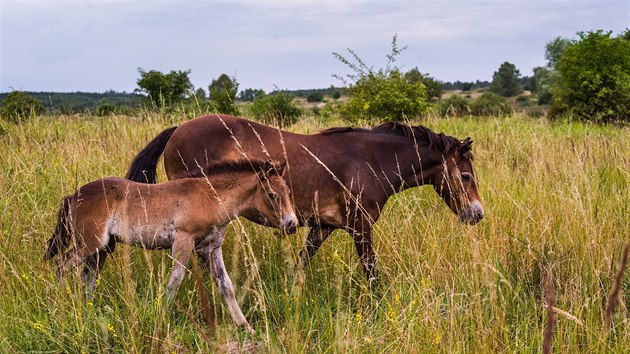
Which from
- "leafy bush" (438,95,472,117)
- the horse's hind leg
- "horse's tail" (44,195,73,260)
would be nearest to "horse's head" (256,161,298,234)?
the horse's hind leg

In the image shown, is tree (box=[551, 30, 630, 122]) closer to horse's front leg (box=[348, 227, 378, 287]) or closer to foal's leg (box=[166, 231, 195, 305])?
horse's front leg (box=[348, 227, 378, 287])

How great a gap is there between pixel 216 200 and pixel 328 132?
1719 mm

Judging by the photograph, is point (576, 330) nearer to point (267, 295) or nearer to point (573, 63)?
point (267, 295)

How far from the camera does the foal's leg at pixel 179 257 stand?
4016mm

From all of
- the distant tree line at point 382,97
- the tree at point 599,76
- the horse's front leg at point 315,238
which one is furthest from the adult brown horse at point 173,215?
the tree at point 599,76

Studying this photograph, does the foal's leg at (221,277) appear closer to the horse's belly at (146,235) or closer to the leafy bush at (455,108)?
the horse's belly at (146,235)

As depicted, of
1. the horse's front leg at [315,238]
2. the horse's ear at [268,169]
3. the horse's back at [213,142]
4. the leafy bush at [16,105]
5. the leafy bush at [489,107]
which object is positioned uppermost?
the leafy bush at [16,105]

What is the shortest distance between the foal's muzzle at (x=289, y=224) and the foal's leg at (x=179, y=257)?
0.66 m

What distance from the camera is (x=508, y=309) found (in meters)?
4.12

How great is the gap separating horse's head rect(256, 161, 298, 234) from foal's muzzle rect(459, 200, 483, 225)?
192 cm

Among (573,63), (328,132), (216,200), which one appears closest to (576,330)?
(216,200)

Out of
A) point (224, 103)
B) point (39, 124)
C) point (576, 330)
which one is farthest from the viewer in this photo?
point (224, 103)

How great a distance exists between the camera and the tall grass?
3402 mm

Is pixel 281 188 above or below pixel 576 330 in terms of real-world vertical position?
above
